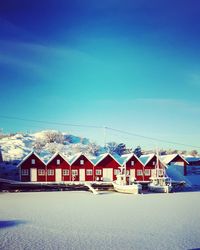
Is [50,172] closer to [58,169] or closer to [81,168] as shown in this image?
[58,169]

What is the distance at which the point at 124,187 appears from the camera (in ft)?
135

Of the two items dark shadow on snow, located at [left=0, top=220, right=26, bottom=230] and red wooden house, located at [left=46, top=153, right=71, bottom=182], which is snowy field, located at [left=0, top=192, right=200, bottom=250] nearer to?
dark shadow on snow, located at [left=0, top=220, right=26, bottom=230]

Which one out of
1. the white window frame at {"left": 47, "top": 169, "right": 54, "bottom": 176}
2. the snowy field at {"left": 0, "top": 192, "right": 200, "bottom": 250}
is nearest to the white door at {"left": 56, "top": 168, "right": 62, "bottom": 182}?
the white window frame at {"left": 47, "top": 169, "right": 54, "bottom": 176}

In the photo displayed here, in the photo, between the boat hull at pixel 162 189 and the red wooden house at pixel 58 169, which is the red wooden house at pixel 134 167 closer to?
→ the boat hull at pixel 162 189

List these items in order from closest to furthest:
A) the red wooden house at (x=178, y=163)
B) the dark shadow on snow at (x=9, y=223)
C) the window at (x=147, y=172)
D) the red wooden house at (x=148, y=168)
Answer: the dark shadow on snow at (x=9, y=223), the red wooden house at (x=148, y=168), the window at (x=147, y=172), the red wooden house at (x=178, y=163)

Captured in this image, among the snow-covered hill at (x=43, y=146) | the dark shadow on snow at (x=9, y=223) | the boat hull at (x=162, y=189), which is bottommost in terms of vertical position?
the boat hull at (x=162, y=189)

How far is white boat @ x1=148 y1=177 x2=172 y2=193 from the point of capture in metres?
42.6

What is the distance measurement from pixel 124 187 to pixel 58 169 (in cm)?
1198

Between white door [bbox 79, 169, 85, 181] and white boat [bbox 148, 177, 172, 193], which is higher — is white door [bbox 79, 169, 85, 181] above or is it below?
above

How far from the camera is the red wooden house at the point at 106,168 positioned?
49.8 meters

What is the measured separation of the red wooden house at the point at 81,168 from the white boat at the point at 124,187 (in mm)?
6006

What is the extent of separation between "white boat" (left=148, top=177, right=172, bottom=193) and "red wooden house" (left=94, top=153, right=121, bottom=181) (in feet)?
21.9

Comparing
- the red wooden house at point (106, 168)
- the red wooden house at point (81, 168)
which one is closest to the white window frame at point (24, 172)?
the red wooden house at point (81, 168)

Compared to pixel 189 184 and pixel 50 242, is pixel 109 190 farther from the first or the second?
pixel 50 242
